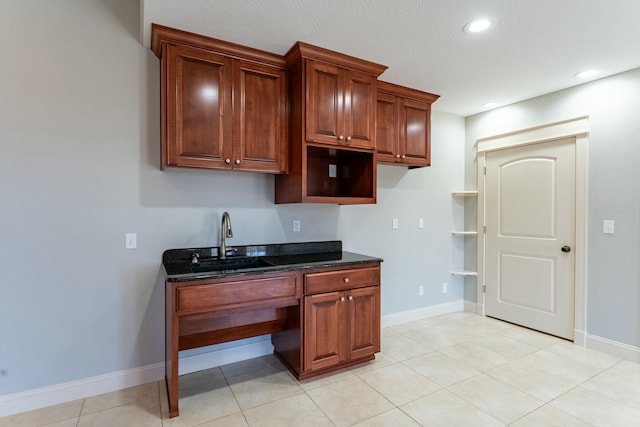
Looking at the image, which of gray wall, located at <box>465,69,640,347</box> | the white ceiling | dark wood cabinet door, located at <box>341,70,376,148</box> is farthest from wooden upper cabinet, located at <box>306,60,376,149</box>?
gray wall, located at <box>465,69,640,347</box>

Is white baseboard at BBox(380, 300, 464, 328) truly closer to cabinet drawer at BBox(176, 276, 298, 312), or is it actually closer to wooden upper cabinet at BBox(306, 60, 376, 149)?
cabinet drawer at BBox(176, 276, 298, 312)

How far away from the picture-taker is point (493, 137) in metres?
3.82

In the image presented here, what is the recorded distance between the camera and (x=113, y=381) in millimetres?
2309

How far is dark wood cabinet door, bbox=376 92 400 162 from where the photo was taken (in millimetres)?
3125

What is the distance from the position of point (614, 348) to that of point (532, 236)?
46.7 inches

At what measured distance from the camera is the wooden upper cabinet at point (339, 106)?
2.49 metres

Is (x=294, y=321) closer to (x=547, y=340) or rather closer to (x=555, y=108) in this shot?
(x=547, y=340)

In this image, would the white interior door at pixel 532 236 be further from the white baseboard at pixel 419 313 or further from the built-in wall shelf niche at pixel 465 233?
the white baseboard at pixel 419 313

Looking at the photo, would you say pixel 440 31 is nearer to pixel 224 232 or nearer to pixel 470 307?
pixel 224 232

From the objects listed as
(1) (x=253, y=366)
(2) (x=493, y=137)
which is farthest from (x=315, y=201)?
(2) (x=493, y=137)

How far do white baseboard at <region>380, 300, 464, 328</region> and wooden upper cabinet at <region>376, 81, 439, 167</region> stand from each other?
170 cm

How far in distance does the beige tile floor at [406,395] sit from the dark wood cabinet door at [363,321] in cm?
17

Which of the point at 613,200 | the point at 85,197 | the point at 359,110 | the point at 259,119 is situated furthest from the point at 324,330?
the point at 613,200

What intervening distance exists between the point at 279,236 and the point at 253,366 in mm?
1103
